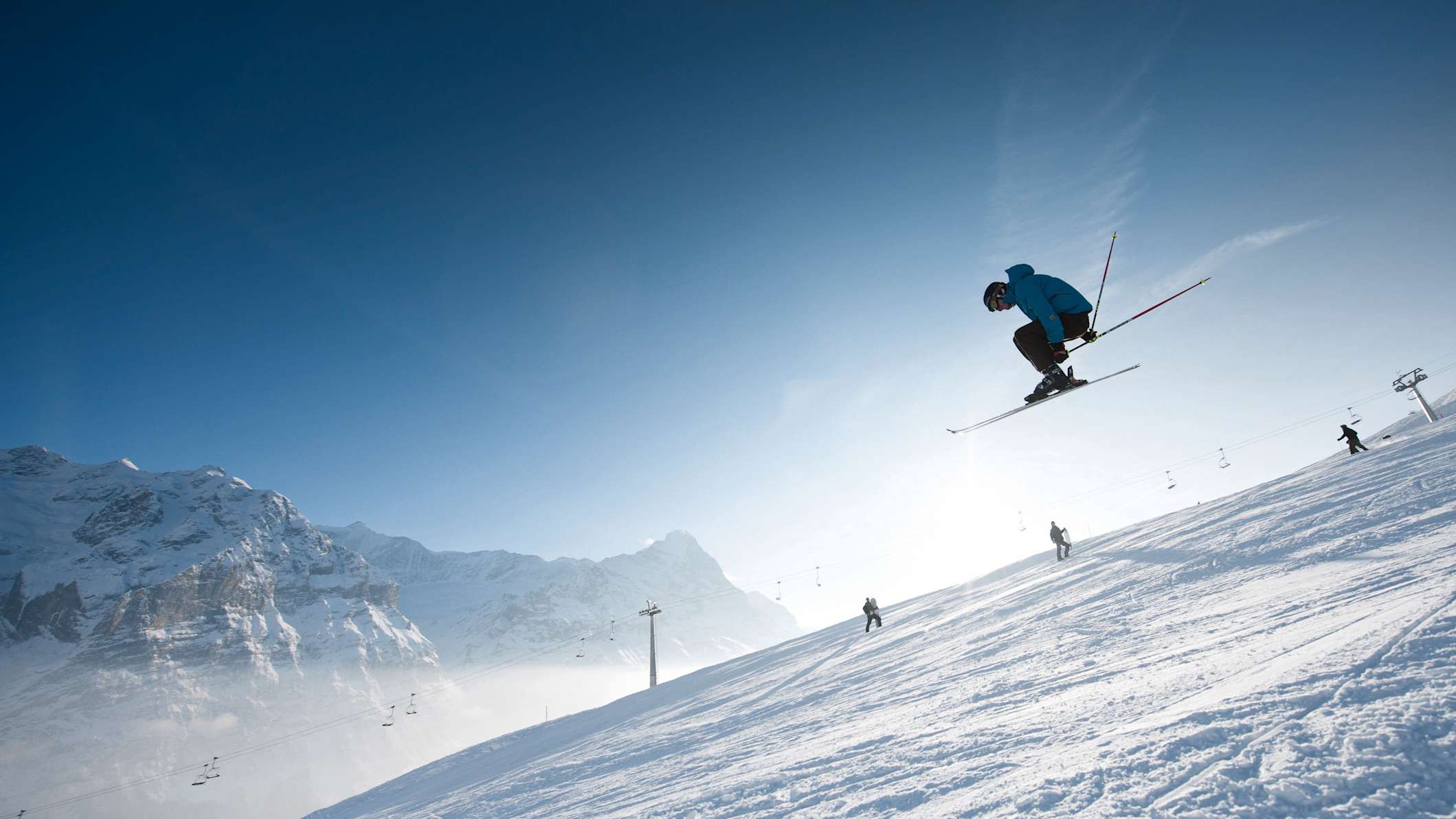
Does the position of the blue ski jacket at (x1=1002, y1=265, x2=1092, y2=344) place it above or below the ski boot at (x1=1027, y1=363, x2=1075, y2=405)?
above

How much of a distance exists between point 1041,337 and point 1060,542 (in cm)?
1375

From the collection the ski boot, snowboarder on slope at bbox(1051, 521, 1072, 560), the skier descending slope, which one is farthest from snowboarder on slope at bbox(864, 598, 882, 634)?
the ski boot

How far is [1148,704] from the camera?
353 cm

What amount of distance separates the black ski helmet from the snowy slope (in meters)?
3.94

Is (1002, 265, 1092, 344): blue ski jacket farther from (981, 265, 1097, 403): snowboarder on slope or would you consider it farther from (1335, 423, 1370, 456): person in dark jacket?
(1335, 423, 1370, 456): person in dark jacket

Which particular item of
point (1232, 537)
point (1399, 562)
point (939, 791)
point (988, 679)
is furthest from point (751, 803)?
point (1232, 537)

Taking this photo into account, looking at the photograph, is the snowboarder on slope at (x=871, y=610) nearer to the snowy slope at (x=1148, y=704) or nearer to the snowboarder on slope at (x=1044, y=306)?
the snowy slope at (x=1148, y=704)

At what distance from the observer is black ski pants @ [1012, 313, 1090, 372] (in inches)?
318

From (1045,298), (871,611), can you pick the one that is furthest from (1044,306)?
(871,611)

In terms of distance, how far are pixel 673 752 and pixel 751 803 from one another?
4.18 m

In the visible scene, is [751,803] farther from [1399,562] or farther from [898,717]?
[1399,562]

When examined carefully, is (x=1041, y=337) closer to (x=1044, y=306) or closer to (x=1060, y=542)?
(x=1044, y=306)

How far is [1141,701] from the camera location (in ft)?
11.8

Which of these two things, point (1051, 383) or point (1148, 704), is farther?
point (1051, 383)
